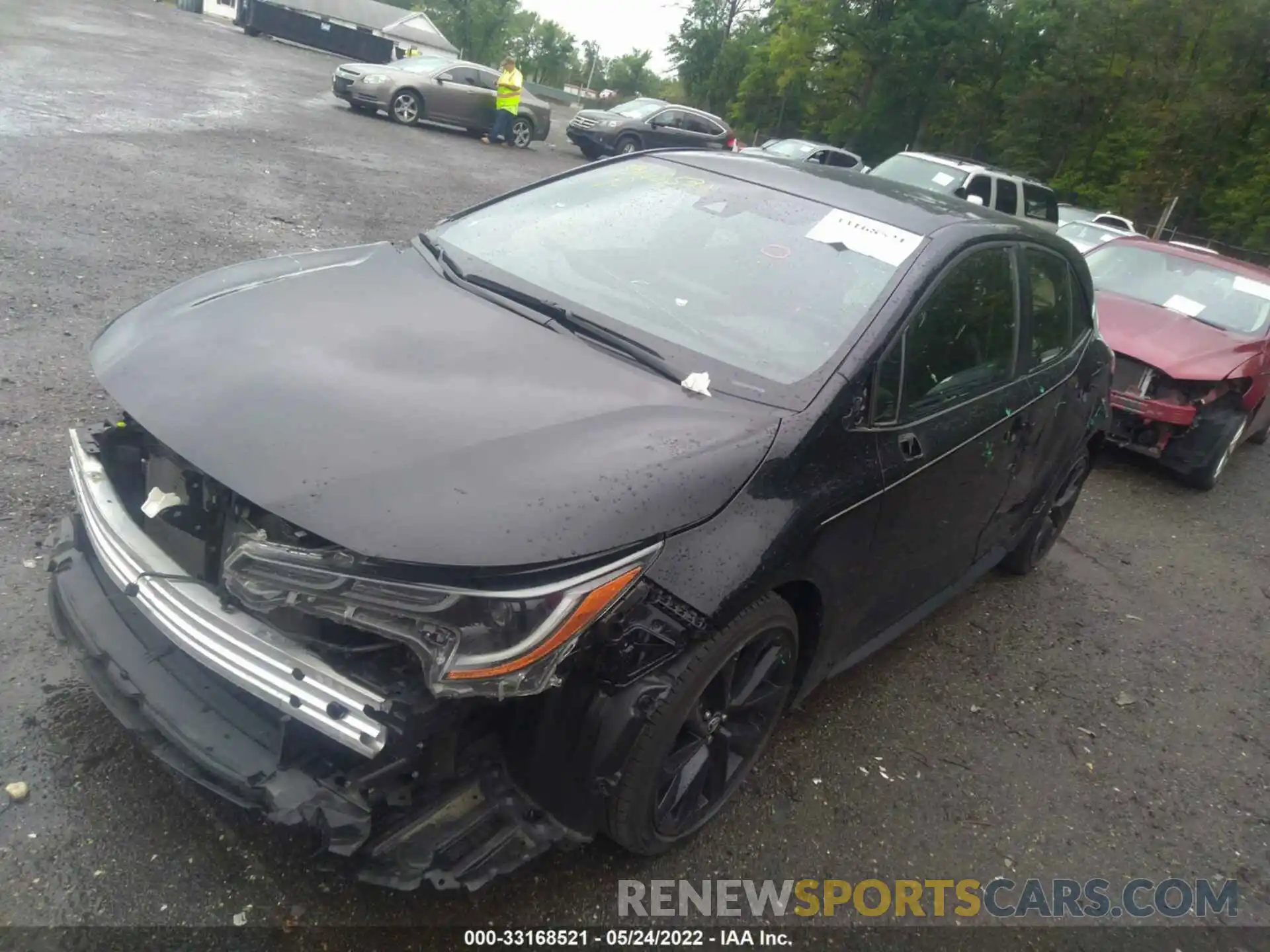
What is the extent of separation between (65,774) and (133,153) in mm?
8372

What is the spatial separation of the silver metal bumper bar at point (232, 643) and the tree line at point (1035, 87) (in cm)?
3240

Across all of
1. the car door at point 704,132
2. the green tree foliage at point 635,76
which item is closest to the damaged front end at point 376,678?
the car door at point 704,132

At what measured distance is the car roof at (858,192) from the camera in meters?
3.17

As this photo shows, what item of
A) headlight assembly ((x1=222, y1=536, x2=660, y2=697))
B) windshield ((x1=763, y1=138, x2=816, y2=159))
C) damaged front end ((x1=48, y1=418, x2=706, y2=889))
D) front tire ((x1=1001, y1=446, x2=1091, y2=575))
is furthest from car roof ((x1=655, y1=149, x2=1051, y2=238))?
windshield ((x1=763, y1=138, x2=816, y2=159))

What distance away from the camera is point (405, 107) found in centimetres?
1700

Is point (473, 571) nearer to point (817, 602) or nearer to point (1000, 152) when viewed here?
point (817, 602)

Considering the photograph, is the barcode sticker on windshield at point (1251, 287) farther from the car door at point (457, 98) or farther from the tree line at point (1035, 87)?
the tree line at point (1035, 87)

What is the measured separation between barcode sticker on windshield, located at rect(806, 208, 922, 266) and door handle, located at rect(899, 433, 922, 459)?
0.57 m

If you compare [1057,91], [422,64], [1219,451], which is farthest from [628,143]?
[1057,91]

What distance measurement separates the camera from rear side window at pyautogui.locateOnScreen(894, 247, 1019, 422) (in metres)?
2.80

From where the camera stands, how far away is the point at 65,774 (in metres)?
2.39

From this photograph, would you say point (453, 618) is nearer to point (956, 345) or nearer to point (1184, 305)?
point (956, 345)

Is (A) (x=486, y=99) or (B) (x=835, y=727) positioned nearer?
(B) (x=835, y=727)

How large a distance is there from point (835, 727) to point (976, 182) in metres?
11.2
